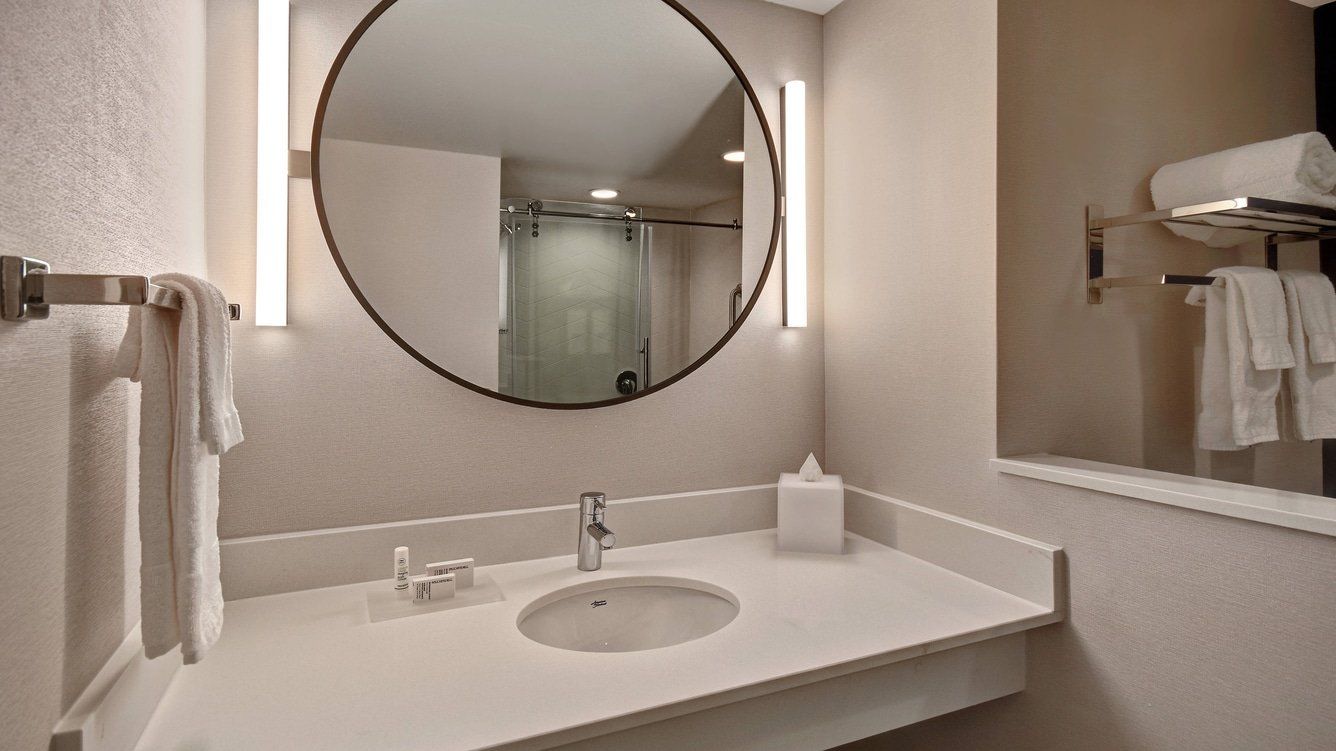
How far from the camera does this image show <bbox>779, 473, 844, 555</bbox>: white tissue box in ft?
4.96

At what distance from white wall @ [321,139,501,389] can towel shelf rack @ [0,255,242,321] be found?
772mm

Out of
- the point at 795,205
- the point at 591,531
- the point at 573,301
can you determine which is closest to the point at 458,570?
the point at 591,531

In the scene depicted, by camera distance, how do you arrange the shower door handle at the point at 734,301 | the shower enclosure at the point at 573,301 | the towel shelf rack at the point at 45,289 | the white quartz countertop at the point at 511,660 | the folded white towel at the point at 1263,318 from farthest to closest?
1. the shower door handle at the point at 734,301
2. the shower enclosure at the point at 573,301
3. the folded white towel at the point at 1263,318
4. the white quartz countertop at the point at 511,660
5. the towel shelf rack at the point at 45,289

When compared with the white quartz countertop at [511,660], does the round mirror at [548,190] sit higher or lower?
higher

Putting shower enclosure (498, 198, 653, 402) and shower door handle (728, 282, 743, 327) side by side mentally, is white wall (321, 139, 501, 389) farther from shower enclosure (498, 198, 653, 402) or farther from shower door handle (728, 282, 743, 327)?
shower door handle (728, 282, 743, 327)

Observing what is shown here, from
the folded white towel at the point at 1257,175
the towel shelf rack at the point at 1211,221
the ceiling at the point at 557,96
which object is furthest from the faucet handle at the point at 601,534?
the folded white towel at the point at 1257,175

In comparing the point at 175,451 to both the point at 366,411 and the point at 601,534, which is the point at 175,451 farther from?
the point at 601,534

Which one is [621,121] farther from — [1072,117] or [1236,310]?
[1236,310]

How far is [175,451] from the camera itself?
0.71 meters

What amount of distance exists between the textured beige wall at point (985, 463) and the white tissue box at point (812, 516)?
0.54 feet

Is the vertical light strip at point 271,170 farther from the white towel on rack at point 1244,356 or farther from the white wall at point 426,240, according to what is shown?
the white towel on rack at point 1244,356

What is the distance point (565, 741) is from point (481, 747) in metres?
0.10

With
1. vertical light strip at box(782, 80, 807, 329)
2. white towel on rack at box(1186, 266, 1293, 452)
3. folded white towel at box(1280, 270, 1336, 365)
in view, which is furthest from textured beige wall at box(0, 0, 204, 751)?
folded white towel at box(1280, 270, 1336, 365)

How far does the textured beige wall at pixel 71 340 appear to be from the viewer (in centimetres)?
56
